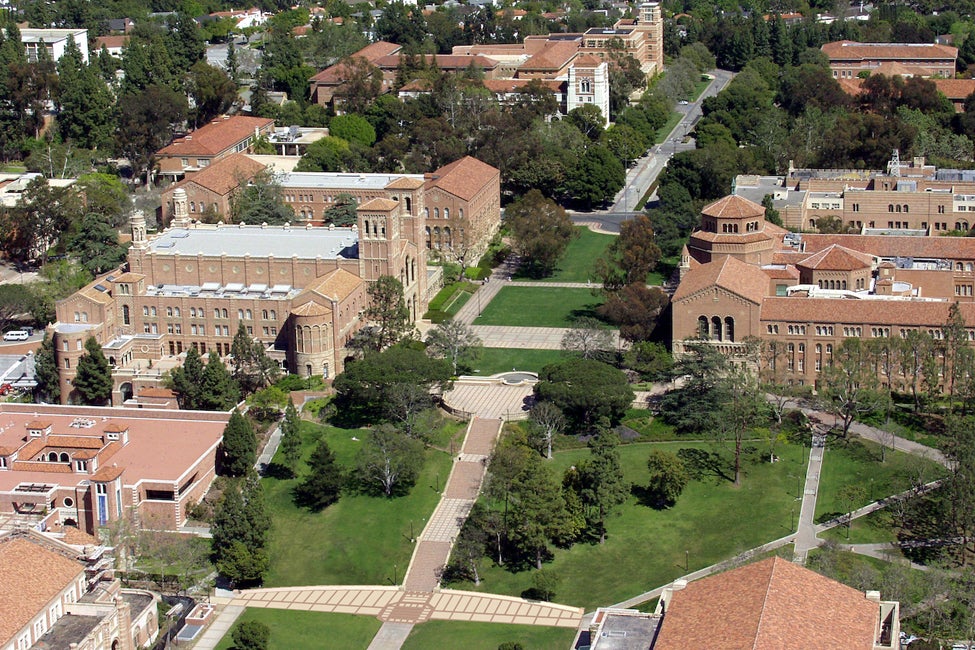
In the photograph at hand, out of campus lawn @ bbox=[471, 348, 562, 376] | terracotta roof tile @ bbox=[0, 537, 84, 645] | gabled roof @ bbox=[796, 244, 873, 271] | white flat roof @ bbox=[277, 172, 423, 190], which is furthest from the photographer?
white flat roof @ bbox=[277, 172, 423, 190]

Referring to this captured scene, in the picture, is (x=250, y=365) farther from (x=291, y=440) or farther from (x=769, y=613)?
(x=769, y=613)

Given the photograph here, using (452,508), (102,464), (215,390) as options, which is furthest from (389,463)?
(102,464)

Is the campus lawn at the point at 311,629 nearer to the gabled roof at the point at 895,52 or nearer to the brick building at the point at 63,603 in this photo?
the brick building at the point at 63,603

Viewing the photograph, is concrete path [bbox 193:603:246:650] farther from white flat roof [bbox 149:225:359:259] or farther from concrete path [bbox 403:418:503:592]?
white flat roof [bbox 149:225:359:259]

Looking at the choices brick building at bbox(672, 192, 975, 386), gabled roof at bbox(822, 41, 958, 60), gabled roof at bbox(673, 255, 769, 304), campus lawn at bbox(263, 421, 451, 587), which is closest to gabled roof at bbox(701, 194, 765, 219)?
brick building at bbox(672, 192, 975, 386)

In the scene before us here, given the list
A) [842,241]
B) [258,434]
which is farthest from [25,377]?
[842,241]

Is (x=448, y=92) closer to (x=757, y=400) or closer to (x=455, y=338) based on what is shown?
(x=455, y=338)

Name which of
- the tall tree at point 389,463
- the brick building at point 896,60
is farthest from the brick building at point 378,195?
the brick building at point 896,60
